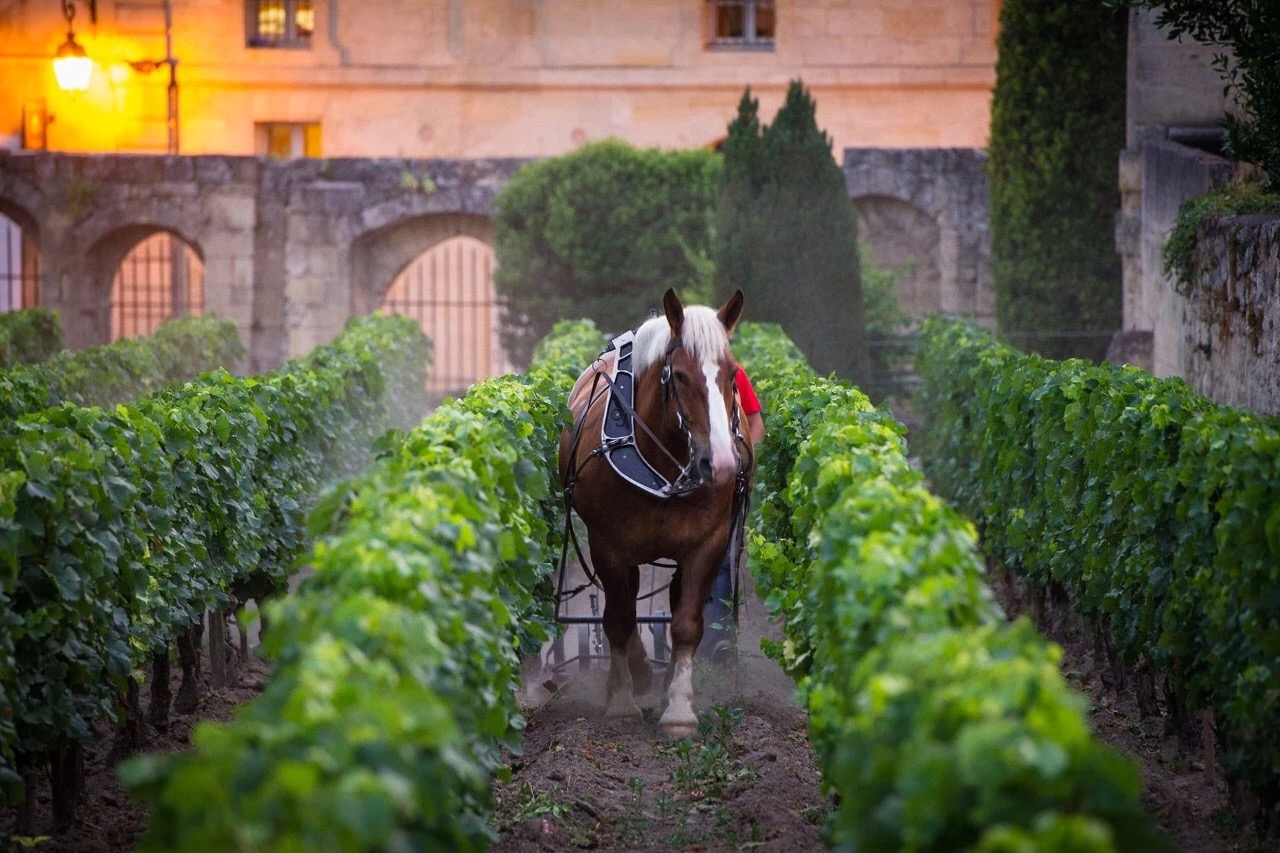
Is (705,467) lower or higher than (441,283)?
lower

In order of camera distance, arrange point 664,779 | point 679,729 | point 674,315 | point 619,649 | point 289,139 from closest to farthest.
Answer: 1. point 664,779
2. point 674,315
3. point 679,729
4. point 619,649
5. point 289,139

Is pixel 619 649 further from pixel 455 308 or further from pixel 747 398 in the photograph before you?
pixel 455 308

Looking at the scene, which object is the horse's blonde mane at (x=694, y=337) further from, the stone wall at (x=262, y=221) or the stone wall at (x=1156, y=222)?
the stone wall at (x=262, y=221)

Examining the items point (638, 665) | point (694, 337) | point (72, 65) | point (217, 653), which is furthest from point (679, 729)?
point (72, 65)

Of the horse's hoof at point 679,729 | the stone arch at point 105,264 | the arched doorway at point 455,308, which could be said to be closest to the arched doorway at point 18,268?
the stone arch at point 105,264

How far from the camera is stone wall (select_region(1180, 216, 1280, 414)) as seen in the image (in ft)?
33.2

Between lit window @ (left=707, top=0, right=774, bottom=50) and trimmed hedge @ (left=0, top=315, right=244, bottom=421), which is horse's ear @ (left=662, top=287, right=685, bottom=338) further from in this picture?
lit window @ (left=707, top=0, right=774, bottom=50)

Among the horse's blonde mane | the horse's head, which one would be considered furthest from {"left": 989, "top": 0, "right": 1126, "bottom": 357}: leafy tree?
the horse's head

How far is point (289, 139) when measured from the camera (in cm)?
3041

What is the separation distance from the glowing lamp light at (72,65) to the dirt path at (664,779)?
12.3 m

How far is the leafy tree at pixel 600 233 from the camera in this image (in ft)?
75.2

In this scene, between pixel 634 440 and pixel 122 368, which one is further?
pixel 122 368

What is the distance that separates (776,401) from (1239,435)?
12.4 ft

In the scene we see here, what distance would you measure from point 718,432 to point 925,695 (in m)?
3.57
